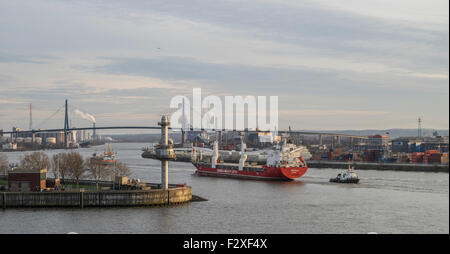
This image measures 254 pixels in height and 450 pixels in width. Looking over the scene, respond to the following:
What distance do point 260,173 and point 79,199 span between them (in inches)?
544

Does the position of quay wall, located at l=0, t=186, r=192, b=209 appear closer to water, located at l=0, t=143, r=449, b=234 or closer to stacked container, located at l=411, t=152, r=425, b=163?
water, located at l=0, t=143, r=449, b=234

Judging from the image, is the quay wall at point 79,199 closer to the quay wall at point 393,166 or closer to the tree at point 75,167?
the tree at point 75,167

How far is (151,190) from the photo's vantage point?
15008mm

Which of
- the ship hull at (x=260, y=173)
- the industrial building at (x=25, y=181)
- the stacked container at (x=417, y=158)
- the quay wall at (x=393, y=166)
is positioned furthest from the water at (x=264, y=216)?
the stacked container at (x=417, y=158)

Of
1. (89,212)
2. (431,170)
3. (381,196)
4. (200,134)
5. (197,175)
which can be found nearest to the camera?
(89,212)

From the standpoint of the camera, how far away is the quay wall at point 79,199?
14.4 metres

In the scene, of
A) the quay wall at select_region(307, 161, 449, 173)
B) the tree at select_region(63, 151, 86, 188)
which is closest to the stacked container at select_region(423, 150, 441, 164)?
the quay wall at select_region(307, 161, 449, 173)

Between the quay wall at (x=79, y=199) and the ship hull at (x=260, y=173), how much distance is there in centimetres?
1186

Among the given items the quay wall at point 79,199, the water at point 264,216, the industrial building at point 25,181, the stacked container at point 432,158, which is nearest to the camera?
the water at point 264,216

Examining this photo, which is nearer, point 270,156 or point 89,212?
point 89,212

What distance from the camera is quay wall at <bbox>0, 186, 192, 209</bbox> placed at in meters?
14.4
